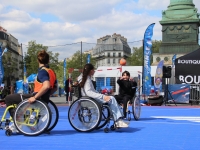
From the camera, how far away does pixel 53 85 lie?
7.23 metres

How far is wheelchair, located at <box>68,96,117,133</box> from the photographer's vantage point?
738 cm

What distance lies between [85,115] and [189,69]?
654 inches

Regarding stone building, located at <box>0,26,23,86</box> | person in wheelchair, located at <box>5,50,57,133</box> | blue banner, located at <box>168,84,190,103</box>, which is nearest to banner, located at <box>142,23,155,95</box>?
blue banner, located at <box>168,84,190,103</box>

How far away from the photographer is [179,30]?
220 feet

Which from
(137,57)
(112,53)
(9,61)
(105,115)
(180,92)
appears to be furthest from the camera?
(112,53)

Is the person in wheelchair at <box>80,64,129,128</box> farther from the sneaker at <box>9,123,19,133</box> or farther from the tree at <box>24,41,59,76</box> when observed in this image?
the tree at <box>24,41,59,76</box>

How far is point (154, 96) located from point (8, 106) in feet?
46.6

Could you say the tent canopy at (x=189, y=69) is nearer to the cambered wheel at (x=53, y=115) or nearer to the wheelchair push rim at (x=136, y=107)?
the wheelchair push rim at (x=136, y=107)

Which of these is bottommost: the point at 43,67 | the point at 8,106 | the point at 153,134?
the point at 153,134

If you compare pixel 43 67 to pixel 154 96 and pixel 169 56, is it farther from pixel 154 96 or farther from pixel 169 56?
pixel 169 56

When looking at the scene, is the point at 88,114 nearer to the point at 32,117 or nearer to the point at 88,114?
the point at 88,114

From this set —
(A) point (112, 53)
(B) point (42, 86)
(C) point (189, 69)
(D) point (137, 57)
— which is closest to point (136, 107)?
(B) point (42, 86)

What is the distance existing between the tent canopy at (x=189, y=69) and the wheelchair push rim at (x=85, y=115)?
16.2m

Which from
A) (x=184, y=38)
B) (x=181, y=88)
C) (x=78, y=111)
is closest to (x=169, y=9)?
(x=184, y=38)
